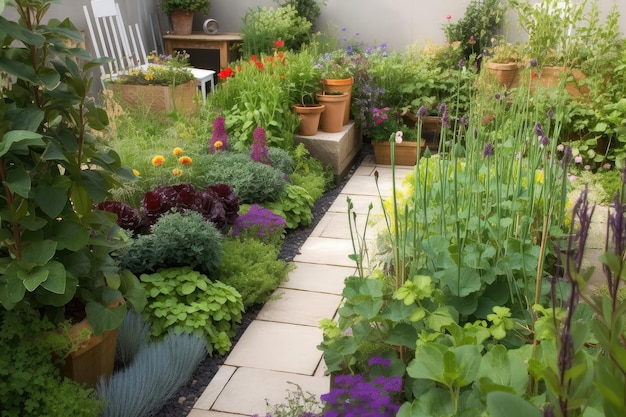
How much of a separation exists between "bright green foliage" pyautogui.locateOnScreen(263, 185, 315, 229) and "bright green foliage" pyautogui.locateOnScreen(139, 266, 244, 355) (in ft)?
3.70

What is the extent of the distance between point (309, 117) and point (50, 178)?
3247 mm

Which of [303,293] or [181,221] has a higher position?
[181,221]

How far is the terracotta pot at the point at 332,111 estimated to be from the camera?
524 centimetres

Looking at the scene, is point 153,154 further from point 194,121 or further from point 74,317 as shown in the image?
point 74,317

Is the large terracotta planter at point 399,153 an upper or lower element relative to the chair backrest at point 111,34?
lower

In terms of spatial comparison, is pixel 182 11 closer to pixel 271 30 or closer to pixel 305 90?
A: pixel 271 30

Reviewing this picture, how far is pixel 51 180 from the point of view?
6.71 ft

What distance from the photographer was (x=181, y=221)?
3.04m


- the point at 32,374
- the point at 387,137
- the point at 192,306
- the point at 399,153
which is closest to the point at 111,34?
the point at 387,137

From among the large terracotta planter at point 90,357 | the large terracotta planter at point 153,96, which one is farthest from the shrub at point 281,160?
the large terracotta planter at point 90,357

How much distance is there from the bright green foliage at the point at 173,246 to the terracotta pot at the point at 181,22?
4209 mm

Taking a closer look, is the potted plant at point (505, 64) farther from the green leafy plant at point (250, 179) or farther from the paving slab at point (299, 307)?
the paving slab at point (299, 307)

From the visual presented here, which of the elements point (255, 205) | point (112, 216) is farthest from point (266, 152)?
point (112, 216)

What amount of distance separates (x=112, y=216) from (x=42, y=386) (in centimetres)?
57
